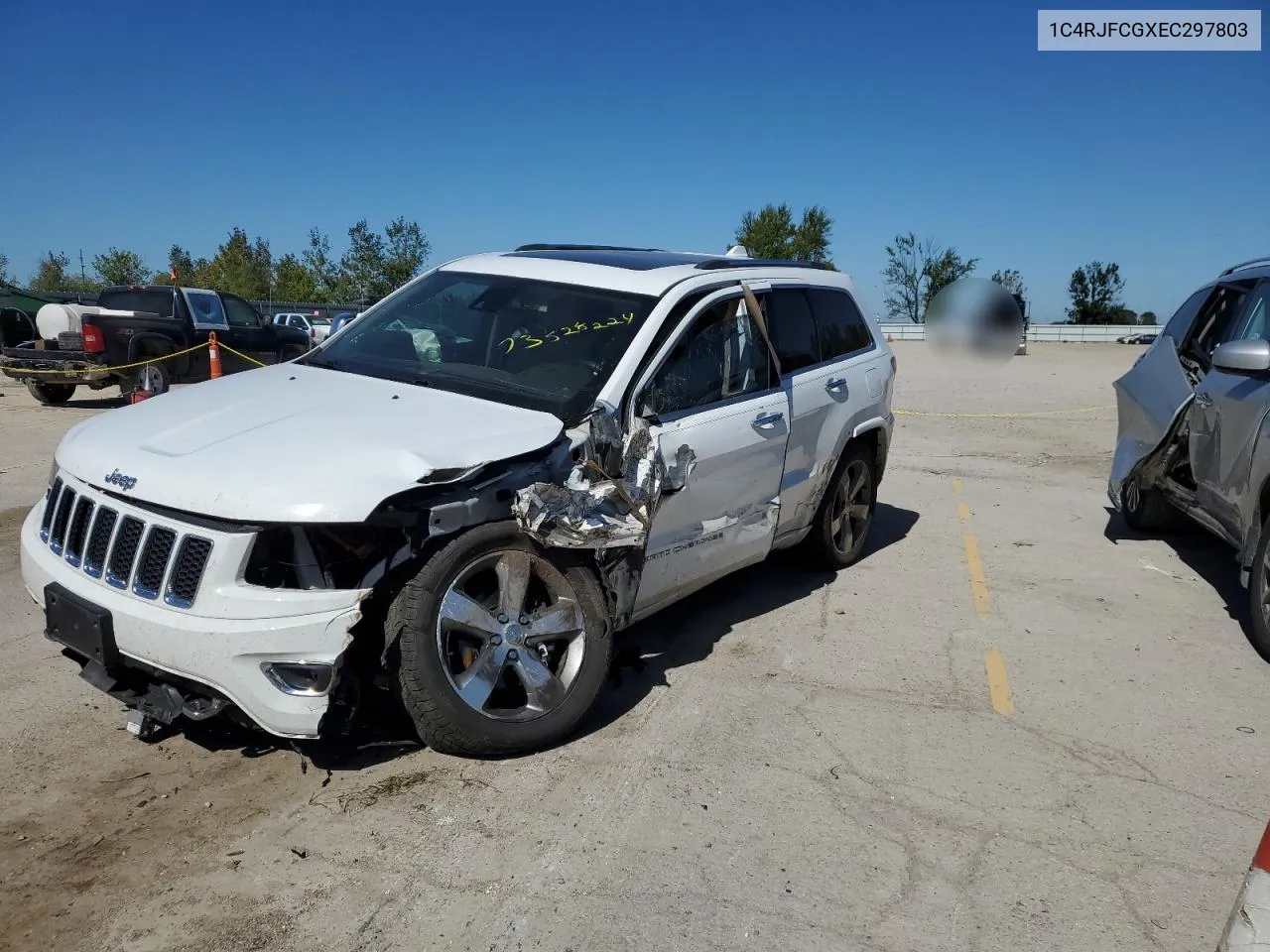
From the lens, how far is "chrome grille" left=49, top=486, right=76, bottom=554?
3979mm

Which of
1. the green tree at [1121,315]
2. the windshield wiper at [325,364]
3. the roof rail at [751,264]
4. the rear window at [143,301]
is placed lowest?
the green tree at [1121,315]

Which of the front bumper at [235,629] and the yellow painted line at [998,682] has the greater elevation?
the front bumper at [235,629]

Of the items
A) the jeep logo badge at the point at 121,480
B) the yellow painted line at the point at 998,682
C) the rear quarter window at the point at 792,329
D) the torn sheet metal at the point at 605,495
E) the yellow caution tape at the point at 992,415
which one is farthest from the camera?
the yellow caution tape at the point at 992,415

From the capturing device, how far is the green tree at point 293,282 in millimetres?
52062

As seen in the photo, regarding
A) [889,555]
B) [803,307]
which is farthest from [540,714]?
[889,555]

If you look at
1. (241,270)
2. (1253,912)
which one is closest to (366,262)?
(241,270)

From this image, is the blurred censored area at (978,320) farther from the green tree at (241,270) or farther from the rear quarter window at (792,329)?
the green tree at (241,270)

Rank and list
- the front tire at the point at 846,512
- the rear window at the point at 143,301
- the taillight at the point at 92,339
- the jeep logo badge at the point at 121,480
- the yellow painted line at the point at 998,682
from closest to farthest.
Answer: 1. the jeep logo badge at the point at 121,480
2. the yellow painted line at the point at 998,682
3. the front tire at the point at 846,512
4. the taillight at the point at 92,339
5. the rear window at the point at 143,301

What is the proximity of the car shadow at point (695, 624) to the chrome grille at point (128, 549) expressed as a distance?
1644mm

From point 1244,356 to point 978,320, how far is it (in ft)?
10.5

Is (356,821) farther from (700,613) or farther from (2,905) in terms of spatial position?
(700,613)

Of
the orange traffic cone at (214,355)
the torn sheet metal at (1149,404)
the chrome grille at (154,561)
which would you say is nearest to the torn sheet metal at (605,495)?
the chrome grille at (154,561)

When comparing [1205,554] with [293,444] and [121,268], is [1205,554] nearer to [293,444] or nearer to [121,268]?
[293,444]

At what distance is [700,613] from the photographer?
19.7 ft
